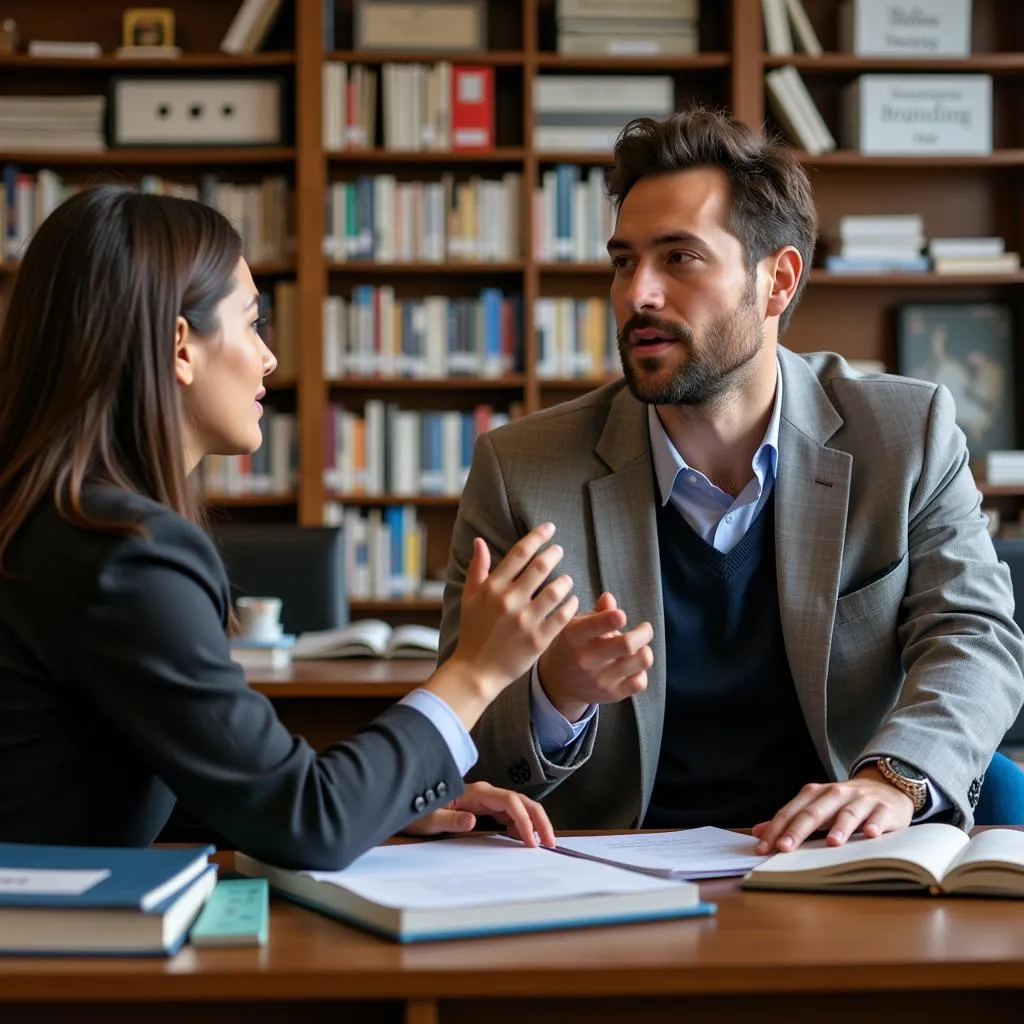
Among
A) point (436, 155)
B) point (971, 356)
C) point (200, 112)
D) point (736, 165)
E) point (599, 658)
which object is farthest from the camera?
point (971, 356)

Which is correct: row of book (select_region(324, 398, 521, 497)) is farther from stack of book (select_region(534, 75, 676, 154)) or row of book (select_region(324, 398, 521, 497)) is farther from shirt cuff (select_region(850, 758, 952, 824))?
shirt cuff (select_region(850, 758, 952, 824))

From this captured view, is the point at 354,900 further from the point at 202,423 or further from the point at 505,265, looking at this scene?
the point at 505,265

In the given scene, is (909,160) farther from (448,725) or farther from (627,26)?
(448,725)

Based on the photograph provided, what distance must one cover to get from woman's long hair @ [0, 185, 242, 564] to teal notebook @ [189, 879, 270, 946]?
1.11 ft

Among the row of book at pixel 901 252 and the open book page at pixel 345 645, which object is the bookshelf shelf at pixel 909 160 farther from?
the open book page at pixel 345 645

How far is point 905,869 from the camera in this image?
1.12 metres

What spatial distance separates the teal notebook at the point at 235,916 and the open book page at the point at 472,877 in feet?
0.17

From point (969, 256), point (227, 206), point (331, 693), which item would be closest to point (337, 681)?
point (331, 693)

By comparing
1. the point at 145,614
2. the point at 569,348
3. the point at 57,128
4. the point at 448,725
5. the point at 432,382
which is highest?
the point at 57,128

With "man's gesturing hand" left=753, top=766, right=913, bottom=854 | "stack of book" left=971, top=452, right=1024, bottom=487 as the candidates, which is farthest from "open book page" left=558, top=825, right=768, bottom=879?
"stack of book" left=971, top=452, right=1024, bottom=487

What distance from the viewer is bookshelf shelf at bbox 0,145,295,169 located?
4.55 metres

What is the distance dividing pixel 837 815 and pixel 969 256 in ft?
11.9

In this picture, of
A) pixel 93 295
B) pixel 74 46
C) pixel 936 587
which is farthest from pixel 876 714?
pixel 74 46

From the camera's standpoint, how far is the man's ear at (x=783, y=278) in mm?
2104
